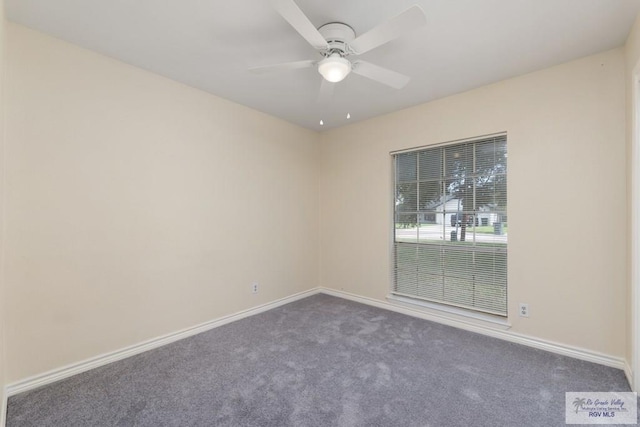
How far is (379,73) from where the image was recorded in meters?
1.92

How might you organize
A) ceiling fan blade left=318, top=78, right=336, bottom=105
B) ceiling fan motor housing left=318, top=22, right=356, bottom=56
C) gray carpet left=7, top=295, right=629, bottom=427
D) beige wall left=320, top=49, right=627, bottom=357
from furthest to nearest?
1. beige wall left=320, top=49, right=627, bottom=357
2. ceiling fan blade left=318, top=78, right=336, bottom=105
3. ceiling fan motor housing left=318, top=22, right=356, bottom=56
4. gray carpet left=7, top=295, right=629, bottom=427

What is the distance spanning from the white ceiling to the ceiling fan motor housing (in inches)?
2.0

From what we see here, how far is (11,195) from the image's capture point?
1868 mm

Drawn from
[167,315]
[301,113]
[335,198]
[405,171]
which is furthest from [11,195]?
[405,171]

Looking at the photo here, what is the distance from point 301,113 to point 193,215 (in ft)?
5.87

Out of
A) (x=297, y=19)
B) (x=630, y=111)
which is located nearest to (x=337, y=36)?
(x=297, y=19)

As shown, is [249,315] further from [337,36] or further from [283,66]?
[337,36]

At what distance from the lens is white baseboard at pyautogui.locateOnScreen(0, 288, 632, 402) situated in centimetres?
197

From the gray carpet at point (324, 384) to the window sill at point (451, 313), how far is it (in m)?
0.17

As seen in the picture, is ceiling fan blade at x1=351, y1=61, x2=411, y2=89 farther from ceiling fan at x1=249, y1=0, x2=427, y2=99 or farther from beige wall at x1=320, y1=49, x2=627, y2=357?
beige wall at x1=320, y1=49, x2=627, y2=357

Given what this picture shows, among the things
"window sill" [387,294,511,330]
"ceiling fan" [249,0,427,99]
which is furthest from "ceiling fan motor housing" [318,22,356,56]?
"window sill" [387,294,511,330]

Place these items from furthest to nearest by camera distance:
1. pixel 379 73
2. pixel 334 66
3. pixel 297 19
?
pixel 379 73, pixel 334 66, pixel 297 19

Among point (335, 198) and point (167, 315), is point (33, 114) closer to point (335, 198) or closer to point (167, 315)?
point (167, 315)

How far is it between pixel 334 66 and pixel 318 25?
35 centimetres
